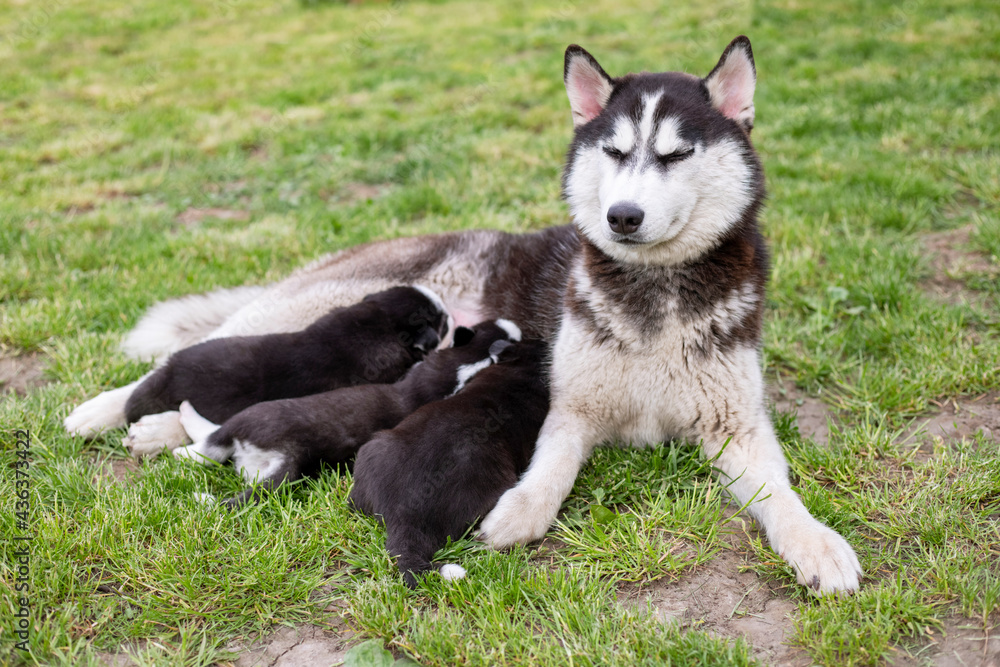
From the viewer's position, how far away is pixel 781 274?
5.10m

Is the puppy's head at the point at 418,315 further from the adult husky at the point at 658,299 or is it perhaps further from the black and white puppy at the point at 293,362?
the adult husky at the point at 658,299

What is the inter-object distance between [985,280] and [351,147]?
602 cm

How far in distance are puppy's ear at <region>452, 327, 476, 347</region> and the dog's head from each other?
2.88 ft

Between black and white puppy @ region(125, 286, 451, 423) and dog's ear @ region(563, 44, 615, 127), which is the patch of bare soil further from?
black and white puppy @ region(125, 286, 451, 423)

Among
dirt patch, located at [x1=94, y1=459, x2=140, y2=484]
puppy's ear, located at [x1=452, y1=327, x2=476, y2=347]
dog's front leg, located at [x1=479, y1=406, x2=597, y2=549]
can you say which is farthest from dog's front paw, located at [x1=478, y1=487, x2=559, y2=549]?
dirt patch, located at [x1=94, y1=459, x2=140, y2=484]

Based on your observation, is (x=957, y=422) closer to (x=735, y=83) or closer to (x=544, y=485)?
(x=735, y=83)

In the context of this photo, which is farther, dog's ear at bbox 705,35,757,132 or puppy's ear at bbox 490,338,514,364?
puppy's ear at bbox 490,338,514,364

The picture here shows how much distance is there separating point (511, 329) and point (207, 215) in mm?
4132

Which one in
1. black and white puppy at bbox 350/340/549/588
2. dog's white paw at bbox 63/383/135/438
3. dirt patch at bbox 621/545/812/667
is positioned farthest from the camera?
dog's white paw at bbox 63/383/135/438

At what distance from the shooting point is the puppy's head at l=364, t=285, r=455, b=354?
4.10 meters

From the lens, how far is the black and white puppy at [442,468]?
2.89 meters

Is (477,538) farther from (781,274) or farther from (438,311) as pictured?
(781,274)

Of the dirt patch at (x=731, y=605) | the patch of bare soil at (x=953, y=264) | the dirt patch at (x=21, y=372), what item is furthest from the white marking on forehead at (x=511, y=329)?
the patch of bare soil at (x=953, y=264)

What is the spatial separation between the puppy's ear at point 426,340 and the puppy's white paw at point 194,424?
1135mm
